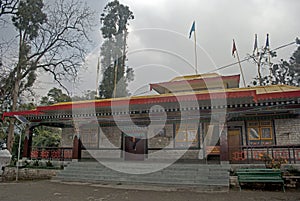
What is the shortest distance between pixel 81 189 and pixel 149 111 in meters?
4.98

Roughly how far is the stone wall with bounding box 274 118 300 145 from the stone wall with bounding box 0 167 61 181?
10.9 metres

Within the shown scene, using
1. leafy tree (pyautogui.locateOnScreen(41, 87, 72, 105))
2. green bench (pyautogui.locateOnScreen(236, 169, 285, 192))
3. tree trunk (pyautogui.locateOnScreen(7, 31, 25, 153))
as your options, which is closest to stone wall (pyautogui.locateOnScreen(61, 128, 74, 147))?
tree trunk (pyautogui.locateOnScreen(7, 31, 25, 153))

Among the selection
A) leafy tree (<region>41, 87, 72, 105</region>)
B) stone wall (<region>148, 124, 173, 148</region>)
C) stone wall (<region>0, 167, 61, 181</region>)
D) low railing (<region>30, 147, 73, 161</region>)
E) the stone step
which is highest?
leafy tree (<region>41, 87, 72, 105</region>)

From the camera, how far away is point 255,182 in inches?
352

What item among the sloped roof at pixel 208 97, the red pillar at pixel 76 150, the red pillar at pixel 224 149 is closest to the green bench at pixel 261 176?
the red pillar at pixel 224 149

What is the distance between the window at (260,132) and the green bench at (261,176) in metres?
4.36

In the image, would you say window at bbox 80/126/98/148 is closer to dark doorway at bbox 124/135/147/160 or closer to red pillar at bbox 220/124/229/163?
dark doorway at bbox 124/135/147/160

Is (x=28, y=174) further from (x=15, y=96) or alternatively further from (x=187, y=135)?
Answer: (x=187, y=135)

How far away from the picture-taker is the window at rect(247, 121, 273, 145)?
12961mm

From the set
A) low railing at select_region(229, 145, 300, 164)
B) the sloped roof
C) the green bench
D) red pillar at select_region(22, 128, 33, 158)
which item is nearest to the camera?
the green bench

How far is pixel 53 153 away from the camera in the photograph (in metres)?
14.4

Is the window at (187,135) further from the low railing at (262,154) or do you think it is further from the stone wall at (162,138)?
the low railing at (262,154)

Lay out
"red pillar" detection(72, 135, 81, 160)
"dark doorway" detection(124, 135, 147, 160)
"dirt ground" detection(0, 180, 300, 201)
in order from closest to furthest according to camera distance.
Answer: "dirt ground" detection(0, 180, 300, 201) → "red pillar" detection(72, 135, 81, 160) → "dark doorway" detection(124, 135, 147, 160)

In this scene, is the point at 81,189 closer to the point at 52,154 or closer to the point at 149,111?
the point at 149,111
